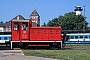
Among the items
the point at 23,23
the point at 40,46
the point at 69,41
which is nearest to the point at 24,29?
the point at 23,23

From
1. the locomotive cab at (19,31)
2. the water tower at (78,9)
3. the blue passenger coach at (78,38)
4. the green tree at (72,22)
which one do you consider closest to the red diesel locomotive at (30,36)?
the locomotive cab at (19,31)

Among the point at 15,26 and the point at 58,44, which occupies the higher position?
the point at 15,26

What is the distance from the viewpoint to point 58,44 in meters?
29.9

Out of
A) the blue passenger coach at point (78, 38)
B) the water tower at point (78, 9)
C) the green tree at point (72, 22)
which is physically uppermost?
the water tower at point (78, 9)

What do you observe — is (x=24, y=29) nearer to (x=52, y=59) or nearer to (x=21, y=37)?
(x=21, y=37)

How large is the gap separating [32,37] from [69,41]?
1115 inches

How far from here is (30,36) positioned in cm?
2986

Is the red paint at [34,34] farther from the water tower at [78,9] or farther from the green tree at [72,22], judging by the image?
the water tower at [78,9]

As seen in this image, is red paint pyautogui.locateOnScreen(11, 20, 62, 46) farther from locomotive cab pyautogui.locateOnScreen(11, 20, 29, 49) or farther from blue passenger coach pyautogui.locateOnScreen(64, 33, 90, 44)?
blue passenger coach pyautogui.locateOnScreen(64, 33, 90, 44)

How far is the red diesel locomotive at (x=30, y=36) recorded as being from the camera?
29250 mm

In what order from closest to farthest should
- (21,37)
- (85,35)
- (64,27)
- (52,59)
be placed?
(52,59) < (21,37) < (85,35) < (64,27)

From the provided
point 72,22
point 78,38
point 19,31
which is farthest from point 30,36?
point 72,22

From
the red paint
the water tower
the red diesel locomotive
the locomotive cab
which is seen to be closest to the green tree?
the water tower

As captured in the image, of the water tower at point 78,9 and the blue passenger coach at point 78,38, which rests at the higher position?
the water tower at point 78,9
